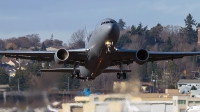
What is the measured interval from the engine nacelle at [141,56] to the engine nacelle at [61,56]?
5.54 metres

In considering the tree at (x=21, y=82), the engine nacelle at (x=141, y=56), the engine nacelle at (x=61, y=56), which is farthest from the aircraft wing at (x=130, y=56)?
the tree at (x=21, y=82)

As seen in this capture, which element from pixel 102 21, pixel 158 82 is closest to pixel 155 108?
pixel 102 21

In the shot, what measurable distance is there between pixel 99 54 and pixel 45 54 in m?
5.87

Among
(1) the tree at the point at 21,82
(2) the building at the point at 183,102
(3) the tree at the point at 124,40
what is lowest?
(2) the building at the point at 183,102

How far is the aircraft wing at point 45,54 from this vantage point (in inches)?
2277

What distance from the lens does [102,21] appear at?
55.8m

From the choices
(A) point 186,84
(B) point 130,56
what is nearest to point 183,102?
(B) point 130,56

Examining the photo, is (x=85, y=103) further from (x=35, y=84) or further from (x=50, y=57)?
(x=50, y=57)

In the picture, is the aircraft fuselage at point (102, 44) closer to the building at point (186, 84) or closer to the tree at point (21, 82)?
the tree at point (21, 82)

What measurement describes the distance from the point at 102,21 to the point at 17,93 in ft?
54.0

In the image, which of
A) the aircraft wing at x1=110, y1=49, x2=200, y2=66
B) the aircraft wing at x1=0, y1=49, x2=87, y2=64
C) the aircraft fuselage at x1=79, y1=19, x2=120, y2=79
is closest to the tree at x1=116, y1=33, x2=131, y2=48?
the aircraft wing at x1=110, y1=49, x2=200, y2=66

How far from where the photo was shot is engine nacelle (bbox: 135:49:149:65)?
5766cm

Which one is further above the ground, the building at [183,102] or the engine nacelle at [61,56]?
the engine nacelle at [61,56]

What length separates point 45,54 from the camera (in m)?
60.5
